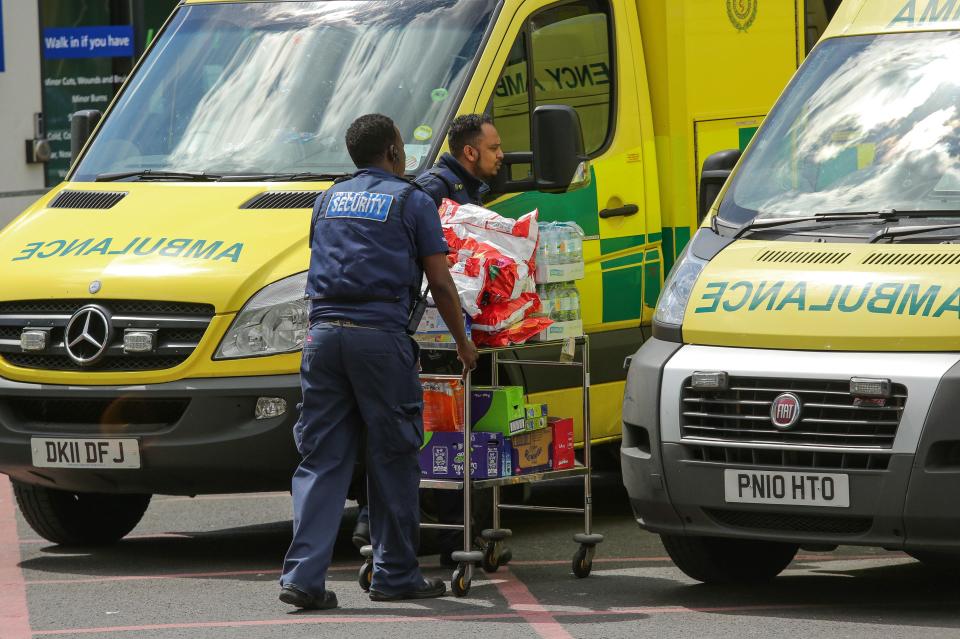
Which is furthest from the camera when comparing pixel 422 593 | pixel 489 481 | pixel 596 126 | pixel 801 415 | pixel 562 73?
pixel 596 126

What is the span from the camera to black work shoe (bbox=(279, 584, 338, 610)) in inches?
287

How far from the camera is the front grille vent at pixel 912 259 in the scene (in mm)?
6953

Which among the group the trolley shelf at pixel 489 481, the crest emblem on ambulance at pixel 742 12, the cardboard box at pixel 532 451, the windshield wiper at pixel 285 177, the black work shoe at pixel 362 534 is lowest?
the black work shoe at pixel 362 534

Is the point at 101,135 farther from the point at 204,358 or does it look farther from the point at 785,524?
the point at 785,524

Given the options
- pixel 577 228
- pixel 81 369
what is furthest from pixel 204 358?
pixel 577 228

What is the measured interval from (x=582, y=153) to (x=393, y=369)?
5.74 feet

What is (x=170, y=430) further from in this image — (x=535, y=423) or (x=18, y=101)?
(x=18, y=101)

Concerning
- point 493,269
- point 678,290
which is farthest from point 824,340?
point 493,269

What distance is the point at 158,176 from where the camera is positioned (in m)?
9.12

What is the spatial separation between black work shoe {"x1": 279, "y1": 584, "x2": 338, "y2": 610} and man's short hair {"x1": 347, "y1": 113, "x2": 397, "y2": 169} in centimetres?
157

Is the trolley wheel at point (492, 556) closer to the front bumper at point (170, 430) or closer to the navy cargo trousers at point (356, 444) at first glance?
the navy cargo trousers at point (356, 444)

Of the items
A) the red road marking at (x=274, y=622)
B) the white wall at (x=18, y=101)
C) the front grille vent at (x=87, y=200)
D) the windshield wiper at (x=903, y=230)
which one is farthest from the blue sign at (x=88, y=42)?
the windshield wiper at (x=903, y=230)

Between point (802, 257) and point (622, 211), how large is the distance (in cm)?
220

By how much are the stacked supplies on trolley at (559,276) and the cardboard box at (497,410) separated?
9.8 inches
